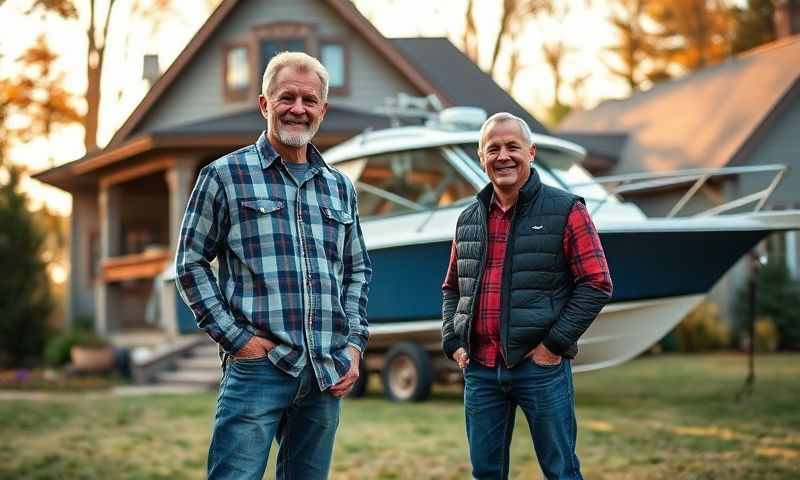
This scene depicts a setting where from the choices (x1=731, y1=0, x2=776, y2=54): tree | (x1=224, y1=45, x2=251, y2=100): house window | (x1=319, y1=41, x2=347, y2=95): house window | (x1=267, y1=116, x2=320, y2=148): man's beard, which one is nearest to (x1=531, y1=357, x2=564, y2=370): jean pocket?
(x1=267, y1=116, x2=320, y2=148): man's beard

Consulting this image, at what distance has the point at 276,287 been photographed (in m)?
3.21

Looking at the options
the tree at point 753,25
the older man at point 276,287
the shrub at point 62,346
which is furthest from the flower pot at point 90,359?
the tree at point 753,25

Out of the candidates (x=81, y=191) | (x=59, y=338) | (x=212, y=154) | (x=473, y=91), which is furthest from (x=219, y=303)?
(x=81, y=191)

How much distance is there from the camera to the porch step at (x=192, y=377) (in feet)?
43.0

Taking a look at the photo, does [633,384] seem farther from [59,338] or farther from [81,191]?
[81,191]

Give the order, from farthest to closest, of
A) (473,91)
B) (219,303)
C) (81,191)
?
(81,191) < (473,91) < (219,303)

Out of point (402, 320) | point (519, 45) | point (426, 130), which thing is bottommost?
point (402, 320)

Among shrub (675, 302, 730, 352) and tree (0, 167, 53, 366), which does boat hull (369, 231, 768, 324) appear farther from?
tree (0, 167, 53, 366)

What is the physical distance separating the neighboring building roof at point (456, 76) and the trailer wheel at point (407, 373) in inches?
101

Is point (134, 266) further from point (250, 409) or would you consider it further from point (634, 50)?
point (634, 50)

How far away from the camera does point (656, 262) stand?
8.65 metres

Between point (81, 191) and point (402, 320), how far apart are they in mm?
12593

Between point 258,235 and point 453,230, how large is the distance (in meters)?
6.00

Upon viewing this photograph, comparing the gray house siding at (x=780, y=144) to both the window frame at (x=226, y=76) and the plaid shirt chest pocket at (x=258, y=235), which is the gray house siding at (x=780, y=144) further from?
the plaid shirt chest pocket at (x=258, y=235)
